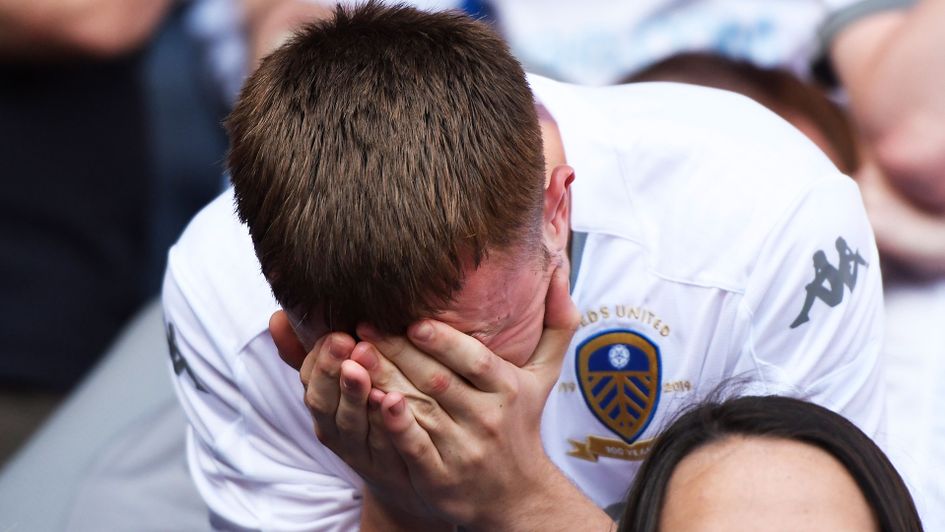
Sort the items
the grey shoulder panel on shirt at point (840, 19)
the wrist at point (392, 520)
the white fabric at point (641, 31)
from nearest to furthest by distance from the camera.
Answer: the wrist at point (392, 520) → the grey shoulder panel on shirt at point (840, 19) → the white fabric at point (641, 31)

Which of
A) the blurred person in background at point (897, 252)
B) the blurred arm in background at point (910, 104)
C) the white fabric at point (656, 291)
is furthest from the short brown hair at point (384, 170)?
the blurred arm in background at point (910, 104)

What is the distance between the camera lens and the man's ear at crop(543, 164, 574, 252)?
1072 mm

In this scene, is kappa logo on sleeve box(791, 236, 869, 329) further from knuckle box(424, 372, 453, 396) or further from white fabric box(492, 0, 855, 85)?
white fabric box(492, 0, 855, 85)

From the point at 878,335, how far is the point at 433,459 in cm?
58

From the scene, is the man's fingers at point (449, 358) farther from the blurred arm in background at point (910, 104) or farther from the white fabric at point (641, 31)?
the white fabric at point (641, 31)

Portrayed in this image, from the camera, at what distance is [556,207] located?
1.08 m

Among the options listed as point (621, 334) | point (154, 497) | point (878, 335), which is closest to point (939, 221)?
point (878, 335)

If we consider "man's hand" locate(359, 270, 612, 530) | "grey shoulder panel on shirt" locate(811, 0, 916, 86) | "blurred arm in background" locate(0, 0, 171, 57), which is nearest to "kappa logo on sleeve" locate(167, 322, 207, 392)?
"man's hand" locate(359, 270, 612, 530)

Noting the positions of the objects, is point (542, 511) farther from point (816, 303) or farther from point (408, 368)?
point (816, 303)

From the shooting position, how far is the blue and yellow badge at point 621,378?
1253 millimetres

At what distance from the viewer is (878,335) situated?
1.27m

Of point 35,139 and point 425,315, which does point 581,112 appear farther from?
point 35,139

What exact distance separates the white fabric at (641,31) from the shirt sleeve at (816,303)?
1091mm

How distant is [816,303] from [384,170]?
543mm
